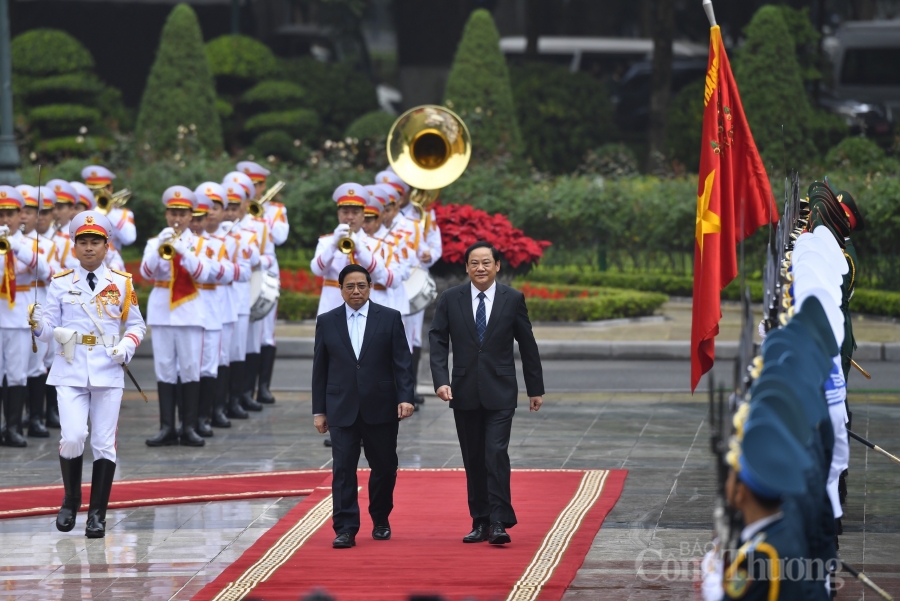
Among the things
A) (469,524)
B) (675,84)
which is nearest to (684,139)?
(675,84)

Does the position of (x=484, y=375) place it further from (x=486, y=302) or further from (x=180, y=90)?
(x=180, y=90)

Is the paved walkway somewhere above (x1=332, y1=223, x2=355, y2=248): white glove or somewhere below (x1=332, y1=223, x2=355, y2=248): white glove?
below

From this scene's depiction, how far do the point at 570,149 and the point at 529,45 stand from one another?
10.8ft

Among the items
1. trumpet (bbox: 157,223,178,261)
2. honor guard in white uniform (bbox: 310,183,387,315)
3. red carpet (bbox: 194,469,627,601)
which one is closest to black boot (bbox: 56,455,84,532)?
red carpet (bbox: 194,469,627,601)

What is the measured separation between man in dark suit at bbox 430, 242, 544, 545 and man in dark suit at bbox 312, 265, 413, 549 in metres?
0.25

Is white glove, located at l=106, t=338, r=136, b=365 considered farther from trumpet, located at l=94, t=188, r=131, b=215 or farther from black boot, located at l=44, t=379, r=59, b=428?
trumpet, located at l=94, t=188, r=131, b=215

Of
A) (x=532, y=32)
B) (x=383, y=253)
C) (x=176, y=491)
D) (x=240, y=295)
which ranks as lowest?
(x=176, y=491)

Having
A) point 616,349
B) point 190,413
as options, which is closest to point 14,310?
point 190,413

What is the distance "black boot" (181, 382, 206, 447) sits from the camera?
12172mm

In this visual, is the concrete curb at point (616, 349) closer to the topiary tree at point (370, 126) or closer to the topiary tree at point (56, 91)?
the topiary tree at point (370, 126)

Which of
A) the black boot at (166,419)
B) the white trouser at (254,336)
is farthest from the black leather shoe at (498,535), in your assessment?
the white trouser at (254,336)

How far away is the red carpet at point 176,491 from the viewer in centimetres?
976

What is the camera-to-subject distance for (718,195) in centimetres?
912

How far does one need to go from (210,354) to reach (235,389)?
1.12 metres
